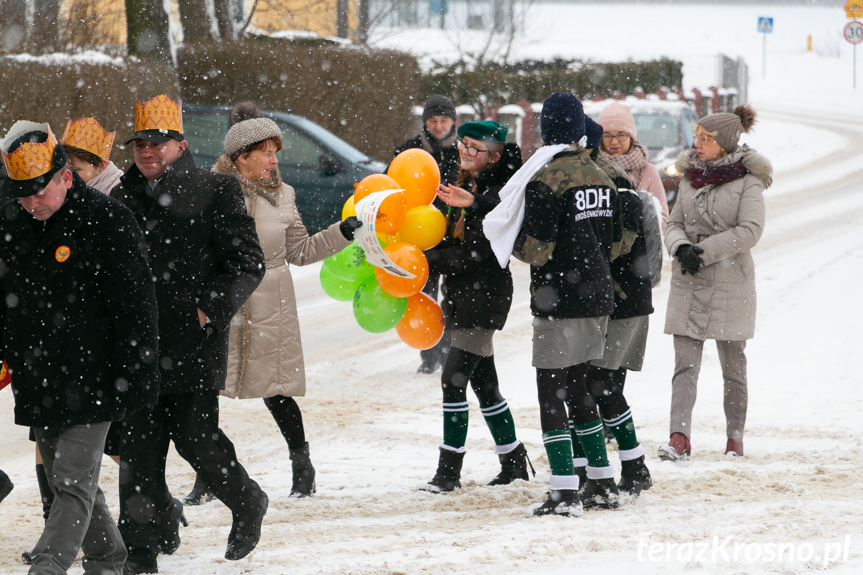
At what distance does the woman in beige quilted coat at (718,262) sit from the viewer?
6.18 m

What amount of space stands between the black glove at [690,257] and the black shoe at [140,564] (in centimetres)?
338

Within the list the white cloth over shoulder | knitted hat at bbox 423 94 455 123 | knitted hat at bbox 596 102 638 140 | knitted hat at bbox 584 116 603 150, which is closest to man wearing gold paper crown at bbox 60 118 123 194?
the white cloth over shoulder

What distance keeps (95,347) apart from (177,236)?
697 millimetres

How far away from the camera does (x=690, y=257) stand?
618cm

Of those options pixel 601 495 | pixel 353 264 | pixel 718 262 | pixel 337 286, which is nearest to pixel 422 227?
pixel 353 264

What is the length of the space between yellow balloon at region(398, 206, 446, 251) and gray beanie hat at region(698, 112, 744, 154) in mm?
1770

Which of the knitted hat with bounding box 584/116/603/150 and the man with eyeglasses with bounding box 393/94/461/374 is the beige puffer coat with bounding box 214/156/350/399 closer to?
the knitted hat with bounding box 584/116/603/150

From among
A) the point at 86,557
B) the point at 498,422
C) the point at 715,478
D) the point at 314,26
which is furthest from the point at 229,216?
the point at 314,26

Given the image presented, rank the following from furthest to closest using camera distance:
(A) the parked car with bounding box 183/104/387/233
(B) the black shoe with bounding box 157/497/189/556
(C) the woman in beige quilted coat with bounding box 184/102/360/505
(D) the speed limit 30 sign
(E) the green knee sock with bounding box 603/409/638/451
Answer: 1. (D) the speed limit 30 sign
2. (A) the parked car with bounding box 183/104/387/233
3. (E) the green knee sock with bounding box 603/409/638/451
4. (C) the woman in beige quilted coat with bounding box 184/102/360/505
5. (B) the black shoe with bounding box 157/497/189/556

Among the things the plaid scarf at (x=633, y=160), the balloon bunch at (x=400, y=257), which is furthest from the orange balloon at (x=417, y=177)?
the plaid scarf at (x=633, y=160)

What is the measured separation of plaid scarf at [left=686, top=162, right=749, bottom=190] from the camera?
20.3ft

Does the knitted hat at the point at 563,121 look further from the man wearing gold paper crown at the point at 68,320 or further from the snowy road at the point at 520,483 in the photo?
the man wearing gold paper crown at the point at 68,320

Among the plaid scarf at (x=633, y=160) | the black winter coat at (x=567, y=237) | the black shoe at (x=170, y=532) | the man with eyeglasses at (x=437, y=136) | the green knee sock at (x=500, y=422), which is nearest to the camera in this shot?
the black shoe at (x=170, y=532)

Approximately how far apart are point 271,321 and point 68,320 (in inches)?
59.3
